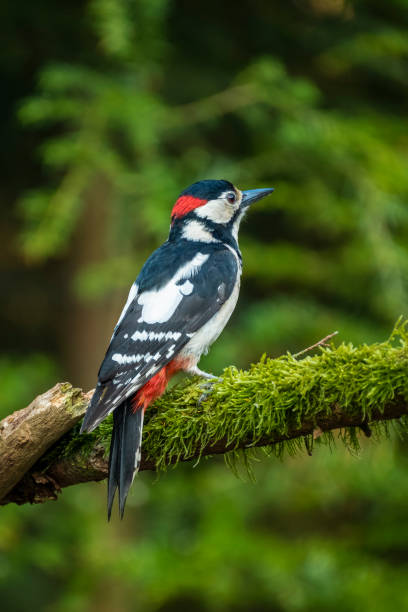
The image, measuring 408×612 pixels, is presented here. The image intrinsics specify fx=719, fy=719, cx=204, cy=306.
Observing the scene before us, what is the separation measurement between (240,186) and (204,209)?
97cm

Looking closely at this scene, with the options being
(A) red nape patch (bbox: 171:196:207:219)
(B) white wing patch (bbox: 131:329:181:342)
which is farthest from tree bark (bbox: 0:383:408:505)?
(A) red nape patch (bbox: 171:196:207:219)

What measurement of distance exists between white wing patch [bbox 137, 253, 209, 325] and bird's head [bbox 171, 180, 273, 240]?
1.56ft

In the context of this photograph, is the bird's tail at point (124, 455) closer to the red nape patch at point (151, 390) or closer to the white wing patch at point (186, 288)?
the red nape patch at point (151, 390)

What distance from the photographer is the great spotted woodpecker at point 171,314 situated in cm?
246

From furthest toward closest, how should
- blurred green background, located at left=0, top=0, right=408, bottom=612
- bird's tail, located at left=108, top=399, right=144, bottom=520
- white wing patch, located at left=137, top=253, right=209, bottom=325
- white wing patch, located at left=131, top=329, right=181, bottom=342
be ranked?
blurred green background, located at left=0, top=0, right=408, bottom=612 < white wing patch, located at left=137, top=253, right=209, bottom=325 < white wing patch, located at left=131, top=329, right=181, bottom=342 < bird's tail, located at left=108, top=399, right=144, bottom=520

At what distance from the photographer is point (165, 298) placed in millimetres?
3059

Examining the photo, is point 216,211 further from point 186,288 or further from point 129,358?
point 129,358

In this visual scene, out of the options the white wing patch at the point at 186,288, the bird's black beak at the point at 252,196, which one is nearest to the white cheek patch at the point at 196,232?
the bird's black beak at the point at 252,196

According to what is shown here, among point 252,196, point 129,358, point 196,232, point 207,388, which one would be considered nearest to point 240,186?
point 252,196

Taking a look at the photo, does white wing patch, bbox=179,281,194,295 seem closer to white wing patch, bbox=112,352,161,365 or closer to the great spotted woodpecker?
the great spotted woodpecker

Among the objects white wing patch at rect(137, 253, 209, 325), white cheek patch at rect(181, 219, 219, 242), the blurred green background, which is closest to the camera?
white wing patch at rect(137, 253, 209, 325)

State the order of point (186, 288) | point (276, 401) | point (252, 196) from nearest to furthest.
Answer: point (276, 401) < point (186, 288) < point (252, 196)

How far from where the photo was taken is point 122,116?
4203 millimetres

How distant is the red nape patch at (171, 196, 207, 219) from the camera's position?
3.70 meters
